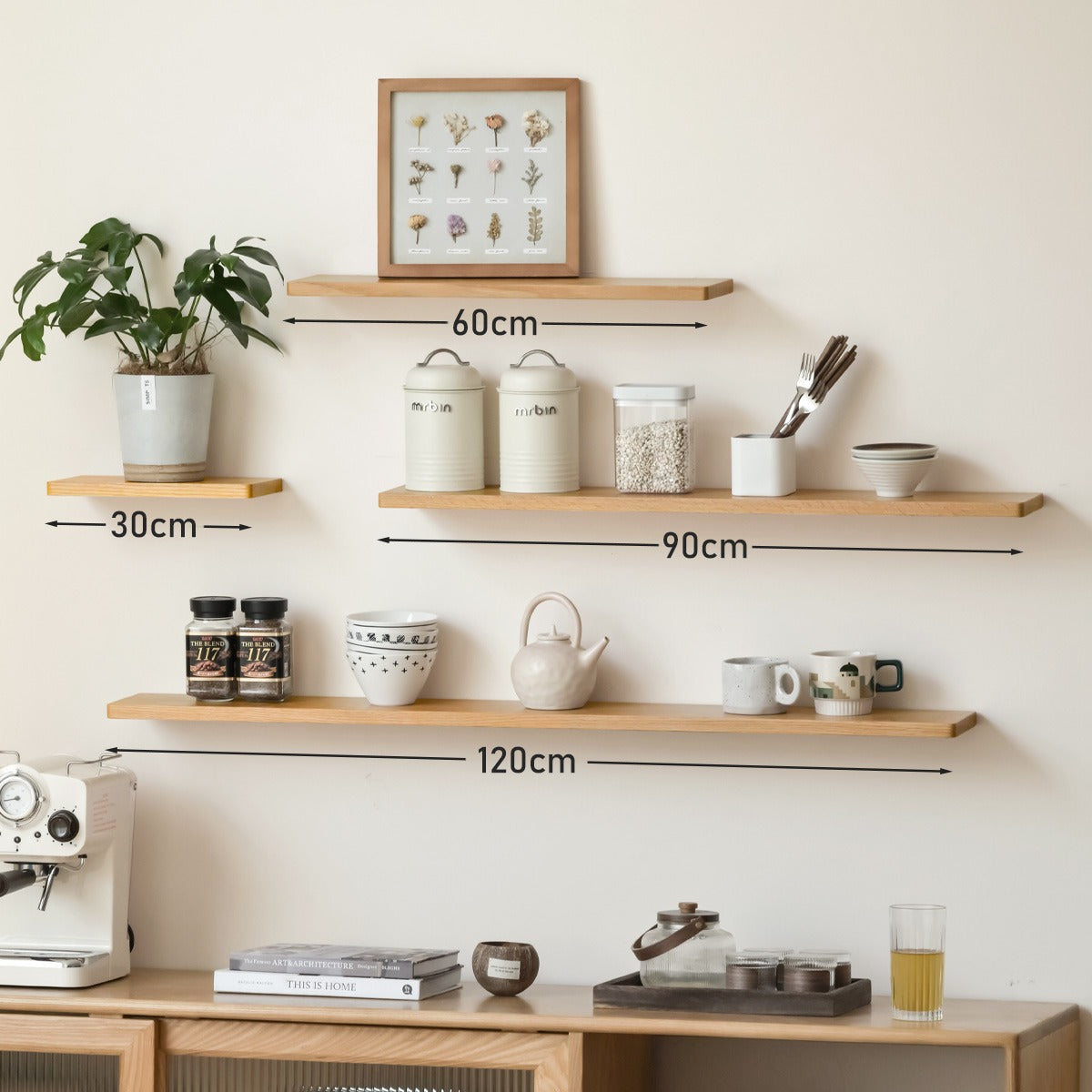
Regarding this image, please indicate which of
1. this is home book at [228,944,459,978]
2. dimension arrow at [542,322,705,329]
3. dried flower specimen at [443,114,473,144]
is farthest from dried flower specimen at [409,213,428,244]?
this is home book at [228,944,459,978]

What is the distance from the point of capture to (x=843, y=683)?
294 centimetres

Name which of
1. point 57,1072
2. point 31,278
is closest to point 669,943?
point 57,1072

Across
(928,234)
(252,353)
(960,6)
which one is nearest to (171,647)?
(252,353)

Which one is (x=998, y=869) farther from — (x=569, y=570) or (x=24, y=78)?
(x=24, y=78)

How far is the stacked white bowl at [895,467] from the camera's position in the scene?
2873 millimetres

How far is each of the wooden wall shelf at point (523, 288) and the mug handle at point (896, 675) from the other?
2.15ft

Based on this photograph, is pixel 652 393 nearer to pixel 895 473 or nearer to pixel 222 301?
pixel 895 473

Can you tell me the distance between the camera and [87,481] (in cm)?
312

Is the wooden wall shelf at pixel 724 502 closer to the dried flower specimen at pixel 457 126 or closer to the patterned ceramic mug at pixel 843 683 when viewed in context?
the patterned ceramic mug at pixel 843 683

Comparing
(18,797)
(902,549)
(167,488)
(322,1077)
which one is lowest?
(322,1077)

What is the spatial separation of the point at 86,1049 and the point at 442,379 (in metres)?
1.20

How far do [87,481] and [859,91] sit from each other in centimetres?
143

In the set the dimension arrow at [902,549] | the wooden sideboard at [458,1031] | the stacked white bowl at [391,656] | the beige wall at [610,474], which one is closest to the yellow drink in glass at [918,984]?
the wooden sideboard at [458,1031]

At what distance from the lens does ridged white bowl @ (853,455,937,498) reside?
2875 mm
